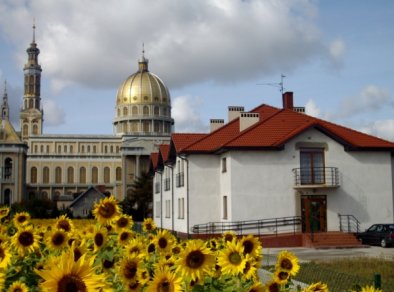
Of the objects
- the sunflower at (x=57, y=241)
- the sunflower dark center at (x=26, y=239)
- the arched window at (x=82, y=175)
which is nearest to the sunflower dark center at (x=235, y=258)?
the sunflower dark center at (x=26, y=239)

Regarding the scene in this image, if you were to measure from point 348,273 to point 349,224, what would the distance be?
673 inches

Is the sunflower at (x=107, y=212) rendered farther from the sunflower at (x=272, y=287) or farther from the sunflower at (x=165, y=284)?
the sunflower at (x=165, y=284)

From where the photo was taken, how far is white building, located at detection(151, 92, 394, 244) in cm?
3256

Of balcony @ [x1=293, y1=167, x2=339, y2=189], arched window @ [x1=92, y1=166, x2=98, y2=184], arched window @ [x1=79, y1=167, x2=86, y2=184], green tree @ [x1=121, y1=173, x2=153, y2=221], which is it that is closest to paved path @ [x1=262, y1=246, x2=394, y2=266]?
balcony @ [x1=293, y1=167, x2=339, y2=189]

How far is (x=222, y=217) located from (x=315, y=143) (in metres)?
6.85

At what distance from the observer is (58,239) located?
6590mm

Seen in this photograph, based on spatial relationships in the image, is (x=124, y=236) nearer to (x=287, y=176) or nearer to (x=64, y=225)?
A: (x=64, y=225)

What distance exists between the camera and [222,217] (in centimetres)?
3431

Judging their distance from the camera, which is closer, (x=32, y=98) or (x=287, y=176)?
(x=287, y=176)

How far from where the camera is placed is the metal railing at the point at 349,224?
109 feet

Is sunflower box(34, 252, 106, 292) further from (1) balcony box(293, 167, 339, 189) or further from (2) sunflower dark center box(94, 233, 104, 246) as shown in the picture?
(1) balcony box(293, 167, 339, 189)

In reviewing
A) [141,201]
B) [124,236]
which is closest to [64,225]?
[124,236]

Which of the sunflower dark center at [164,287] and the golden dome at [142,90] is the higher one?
the golden dome at [142,90]

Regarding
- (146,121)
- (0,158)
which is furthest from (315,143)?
(146,121)
